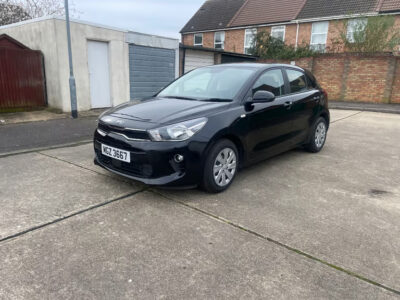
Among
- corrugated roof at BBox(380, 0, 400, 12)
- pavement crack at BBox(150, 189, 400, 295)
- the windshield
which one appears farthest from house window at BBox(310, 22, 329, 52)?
pavement crack at BBox(150, 189, 400, 295)

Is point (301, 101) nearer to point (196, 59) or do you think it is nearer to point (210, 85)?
point (210, 85)

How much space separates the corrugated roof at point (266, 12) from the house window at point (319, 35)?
1785 mm

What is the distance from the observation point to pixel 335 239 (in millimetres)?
2852

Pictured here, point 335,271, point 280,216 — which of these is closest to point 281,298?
point 335,271

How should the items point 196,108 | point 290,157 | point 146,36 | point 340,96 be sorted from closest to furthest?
point 196,108 → point 290,157 → point 146,36 → point 340,96

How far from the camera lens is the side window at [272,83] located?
14.3 ft

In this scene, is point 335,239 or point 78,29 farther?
point 78,29

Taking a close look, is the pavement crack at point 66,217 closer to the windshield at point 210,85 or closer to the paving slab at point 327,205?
the paving slab at point 327,205

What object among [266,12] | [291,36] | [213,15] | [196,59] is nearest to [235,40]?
[266,12]

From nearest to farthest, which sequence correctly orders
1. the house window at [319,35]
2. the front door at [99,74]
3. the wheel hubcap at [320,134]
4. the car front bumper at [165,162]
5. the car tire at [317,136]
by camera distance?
the car front bumper at [165,162] < the car tire at [317,136] < the wheel hubcap at [320,134] < the front door at [99,74] < the house window at [319,35]

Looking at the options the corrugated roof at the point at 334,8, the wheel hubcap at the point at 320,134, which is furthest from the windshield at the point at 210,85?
the corrugated roof at the point at 334,8

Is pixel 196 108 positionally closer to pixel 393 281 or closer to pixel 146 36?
pixel 393 281

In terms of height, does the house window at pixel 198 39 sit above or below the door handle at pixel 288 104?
above

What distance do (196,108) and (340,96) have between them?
13.9 metres
